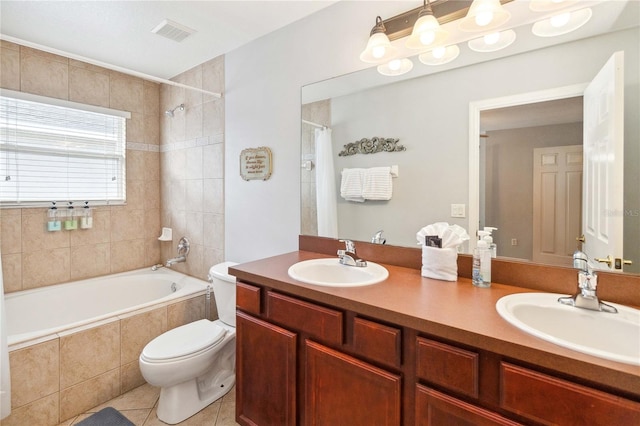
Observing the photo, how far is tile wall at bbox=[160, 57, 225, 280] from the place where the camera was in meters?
2.53

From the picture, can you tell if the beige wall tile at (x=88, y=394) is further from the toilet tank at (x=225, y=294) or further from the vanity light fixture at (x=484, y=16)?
the vanity light fixture at (x=484, y=16)

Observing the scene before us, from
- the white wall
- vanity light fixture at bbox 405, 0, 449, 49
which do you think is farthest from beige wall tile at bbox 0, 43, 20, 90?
vanity light fixture at bbox 405, 0, 449, 49

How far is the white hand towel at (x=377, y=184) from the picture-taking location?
163 cm

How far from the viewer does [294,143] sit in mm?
1996

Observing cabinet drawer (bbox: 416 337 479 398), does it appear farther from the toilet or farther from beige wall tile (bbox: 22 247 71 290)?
beige wall tile (bbox: 22 247 71 290)

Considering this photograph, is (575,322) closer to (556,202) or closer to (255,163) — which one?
(556,202)

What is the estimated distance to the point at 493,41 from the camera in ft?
4.32

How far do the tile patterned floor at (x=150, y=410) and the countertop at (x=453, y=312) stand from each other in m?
0.96

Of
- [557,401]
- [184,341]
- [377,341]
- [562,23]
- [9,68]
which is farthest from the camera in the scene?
[9,68]

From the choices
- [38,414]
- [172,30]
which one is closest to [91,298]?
[38,414]

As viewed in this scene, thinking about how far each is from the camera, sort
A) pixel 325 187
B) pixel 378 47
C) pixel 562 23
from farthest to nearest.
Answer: pixel 325 187
pixel 378 47
pixel 562 23

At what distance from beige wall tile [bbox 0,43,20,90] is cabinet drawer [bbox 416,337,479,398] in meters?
3.19

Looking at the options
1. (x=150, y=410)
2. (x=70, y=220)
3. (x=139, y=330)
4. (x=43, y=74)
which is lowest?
(x=150, y=410)

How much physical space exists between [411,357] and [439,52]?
1366mm
